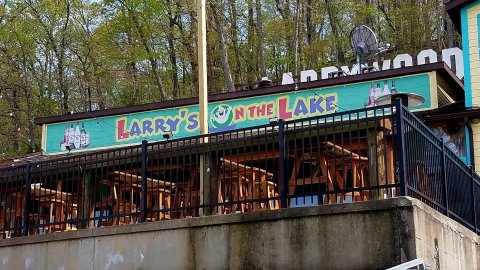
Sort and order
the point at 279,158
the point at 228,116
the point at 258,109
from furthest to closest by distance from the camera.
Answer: the point at 228,116 → the point at 258,109 → the point at 279,158

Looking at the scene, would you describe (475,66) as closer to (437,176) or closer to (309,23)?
(437,176)

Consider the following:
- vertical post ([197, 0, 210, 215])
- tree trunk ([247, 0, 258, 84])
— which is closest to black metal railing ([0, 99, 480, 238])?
vertical post ([197, 0, 210, 215])

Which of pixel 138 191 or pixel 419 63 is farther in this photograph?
pixel 419 63

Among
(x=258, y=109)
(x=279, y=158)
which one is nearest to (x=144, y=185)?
(x=279, y=158)

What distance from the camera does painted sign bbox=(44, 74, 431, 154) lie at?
17.0 metres

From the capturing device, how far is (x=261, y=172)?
10.7m

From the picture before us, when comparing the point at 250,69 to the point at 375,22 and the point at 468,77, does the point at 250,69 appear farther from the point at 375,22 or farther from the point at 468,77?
the point at 468,77

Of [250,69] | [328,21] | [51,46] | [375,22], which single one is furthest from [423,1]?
[51,46]

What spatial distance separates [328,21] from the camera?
137ft

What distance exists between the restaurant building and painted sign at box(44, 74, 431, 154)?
0.03 m

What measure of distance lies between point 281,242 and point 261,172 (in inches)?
102

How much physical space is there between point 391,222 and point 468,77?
9444 mm

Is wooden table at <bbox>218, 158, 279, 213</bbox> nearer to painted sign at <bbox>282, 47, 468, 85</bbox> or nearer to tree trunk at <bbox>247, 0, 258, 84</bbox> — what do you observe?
painted sign at <bbox>282, 47, 468, 85</bbox>

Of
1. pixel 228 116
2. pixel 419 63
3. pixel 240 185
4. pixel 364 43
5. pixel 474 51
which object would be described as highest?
pixel 364 43
